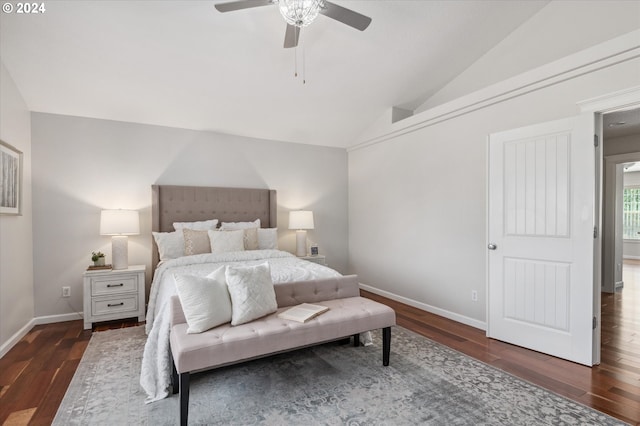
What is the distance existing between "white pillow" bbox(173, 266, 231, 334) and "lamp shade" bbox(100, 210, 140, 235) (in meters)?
1.98

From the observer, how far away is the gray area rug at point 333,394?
6.14 feet

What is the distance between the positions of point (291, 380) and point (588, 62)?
343 cm

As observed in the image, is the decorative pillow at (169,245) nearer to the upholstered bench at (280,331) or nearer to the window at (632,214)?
the upholstered bench at (280,331)

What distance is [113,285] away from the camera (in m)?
3.52

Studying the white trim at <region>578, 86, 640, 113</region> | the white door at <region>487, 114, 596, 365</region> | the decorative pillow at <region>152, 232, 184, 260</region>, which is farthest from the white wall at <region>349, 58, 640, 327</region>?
the decorative pillow at <region>152, 232, 184, 260</region>

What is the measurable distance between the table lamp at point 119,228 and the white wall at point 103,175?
0.34 meters

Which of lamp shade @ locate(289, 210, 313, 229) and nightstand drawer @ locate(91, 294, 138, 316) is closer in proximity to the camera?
nightstand drawer @ locate(91, 294, 138, 316)

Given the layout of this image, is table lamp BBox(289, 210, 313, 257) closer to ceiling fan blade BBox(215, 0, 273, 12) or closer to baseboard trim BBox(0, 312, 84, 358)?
baseboard trim BBox(0, 312, 84, 358)

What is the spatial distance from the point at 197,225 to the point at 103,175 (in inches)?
49.4

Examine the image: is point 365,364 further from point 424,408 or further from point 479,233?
point 479,233

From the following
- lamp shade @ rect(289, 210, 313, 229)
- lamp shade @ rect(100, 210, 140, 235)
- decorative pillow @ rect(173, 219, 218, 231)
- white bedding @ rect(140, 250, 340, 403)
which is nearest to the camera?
white bedding @ rect(140, 250, 340, 403)

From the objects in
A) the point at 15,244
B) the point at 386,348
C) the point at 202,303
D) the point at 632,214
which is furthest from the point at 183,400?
the point at 632,214

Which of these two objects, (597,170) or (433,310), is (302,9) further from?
(433,310)

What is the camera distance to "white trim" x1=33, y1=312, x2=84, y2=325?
11.7 ft
